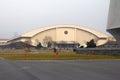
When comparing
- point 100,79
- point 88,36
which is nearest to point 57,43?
point 88,36

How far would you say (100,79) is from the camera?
43.2 feet

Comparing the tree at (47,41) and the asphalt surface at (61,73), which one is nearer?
the asphalt surface at (61,73)

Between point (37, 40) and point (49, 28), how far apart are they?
8.72m

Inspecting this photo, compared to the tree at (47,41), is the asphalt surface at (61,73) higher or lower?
lower

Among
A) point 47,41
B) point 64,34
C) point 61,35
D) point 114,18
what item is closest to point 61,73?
point 114,18

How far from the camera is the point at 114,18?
135ft

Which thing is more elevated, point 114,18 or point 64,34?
point 64,34

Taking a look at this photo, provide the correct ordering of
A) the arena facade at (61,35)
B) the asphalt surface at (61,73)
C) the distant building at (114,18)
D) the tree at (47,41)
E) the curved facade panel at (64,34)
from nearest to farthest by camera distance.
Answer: the asphalt surface at (61,73), the distant building at (114,18), the tree at (47,41), the arena facade at (61,35), the curved facade panel at (64,34)

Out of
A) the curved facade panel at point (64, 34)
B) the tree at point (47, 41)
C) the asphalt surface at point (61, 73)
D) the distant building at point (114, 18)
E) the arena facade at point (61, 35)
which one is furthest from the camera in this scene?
the curved facade panel at point (64, 34)

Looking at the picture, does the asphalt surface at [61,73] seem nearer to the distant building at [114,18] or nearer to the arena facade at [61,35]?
the distant building at [114,18]

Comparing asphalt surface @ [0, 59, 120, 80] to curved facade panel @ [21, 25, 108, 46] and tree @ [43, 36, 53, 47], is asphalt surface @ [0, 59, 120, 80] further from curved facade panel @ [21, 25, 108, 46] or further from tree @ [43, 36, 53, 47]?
curved facade panel @ [21, 25, 108, 46]

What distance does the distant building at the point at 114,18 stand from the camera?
4065 centimetres

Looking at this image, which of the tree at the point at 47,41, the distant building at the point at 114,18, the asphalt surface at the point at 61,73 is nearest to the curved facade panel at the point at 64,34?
the tree at the point at 47,41

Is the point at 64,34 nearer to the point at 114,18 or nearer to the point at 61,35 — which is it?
the point at 61,35
